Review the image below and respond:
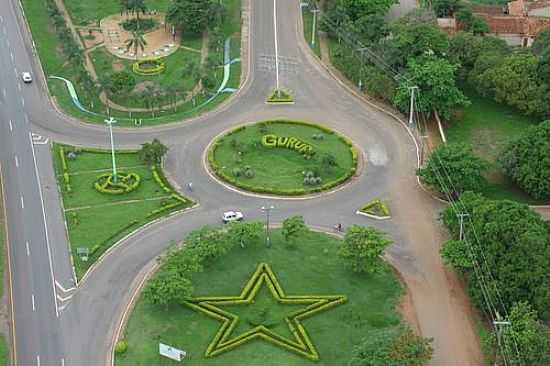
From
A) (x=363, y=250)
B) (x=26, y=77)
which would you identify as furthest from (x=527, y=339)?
(x=26, y=77)

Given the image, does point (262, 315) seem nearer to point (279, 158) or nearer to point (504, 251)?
point (504, 251)

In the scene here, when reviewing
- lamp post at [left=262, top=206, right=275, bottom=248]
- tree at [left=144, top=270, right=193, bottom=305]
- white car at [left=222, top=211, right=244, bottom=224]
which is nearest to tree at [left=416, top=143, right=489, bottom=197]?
lamp post at [left=262, top=206, right=275, bottom=248]

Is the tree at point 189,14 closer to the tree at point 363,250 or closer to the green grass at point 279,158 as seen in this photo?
the green grass at point 279,158

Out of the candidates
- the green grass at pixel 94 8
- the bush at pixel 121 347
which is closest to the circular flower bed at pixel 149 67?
the green grass at pixel 94 8

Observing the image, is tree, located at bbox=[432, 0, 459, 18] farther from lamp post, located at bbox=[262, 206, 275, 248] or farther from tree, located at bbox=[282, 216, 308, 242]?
tree, located at bbox=[282, 216, 308, 242]

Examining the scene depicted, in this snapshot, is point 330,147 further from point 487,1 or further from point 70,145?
point 487,1

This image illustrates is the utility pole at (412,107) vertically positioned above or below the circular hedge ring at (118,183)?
above

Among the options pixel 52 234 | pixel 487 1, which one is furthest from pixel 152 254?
pixel 487 1
